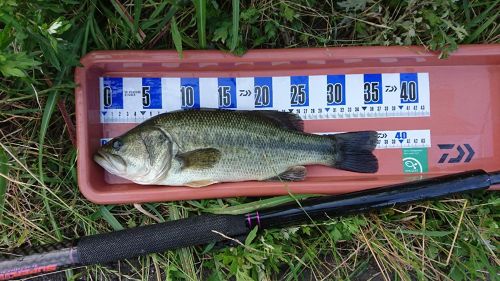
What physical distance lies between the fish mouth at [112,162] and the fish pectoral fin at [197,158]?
33 cm

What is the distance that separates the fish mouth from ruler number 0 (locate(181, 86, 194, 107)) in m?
0.57

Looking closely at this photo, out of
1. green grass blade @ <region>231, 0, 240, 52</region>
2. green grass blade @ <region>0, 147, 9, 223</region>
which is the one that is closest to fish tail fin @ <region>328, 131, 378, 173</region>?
green grass blade @ <region>231, 0, 240, 52</region>

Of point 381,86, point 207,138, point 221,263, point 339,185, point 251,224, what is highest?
point 381,86

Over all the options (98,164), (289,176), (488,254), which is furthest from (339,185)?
(98,164)

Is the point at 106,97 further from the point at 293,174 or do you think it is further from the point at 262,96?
the point at 293,174

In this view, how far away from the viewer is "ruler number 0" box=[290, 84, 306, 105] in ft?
10.7

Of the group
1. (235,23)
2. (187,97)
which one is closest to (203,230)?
(187,97)

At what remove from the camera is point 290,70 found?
327cm

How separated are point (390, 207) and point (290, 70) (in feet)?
3.57

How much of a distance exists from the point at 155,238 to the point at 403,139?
67.9 inches

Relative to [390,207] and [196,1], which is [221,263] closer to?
[390,207]

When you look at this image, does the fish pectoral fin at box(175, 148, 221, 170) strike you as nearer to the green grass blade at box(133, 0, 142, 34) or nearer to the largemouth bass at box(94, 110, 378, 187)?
the largemouth bass at box(94, 110, 378, 187)

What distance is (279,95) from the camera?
3264 mm

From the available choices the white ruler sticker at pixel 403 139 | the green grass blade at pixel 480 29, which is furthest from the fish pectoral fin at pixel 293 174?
the green grass blade at pixel 480 29
